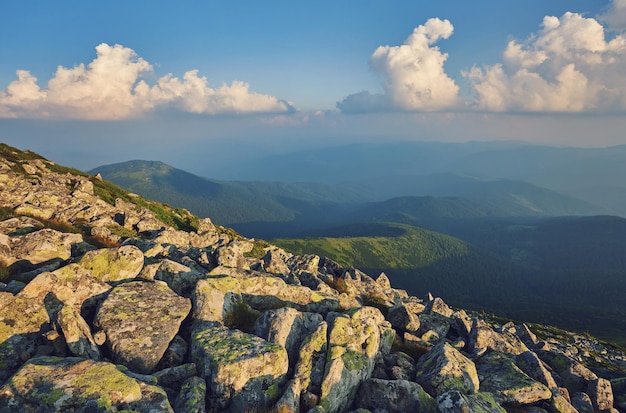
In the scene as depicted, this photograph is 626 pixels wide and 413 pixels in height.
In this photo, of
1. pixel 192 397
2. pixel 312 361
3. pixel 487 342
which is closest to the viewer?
pixel 192 397

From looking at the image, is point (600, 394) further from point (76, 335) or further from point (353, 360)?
point (76, 335)

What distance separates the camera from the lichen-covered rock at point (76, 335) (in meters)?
15.2

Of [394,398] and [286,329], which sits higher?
[286,329]

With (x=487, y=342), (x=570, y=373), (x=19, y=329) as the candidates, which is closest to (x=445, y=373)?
(x=487, y=342)

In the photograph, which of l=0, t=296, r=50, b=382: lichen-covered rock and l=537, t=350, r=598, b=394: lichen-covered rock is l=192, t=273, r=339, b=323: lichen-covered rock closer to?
l=0, t=296, r=50, b=382: lichen-covered rock

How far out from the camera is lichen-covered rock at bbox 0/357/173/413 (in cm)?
1199

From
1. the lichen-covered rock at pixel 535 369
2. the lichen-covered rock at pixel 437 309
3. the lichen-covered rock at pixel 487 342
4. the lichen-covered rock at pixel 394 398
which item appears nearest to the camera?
the lichen-covered rock at pixel 394 398

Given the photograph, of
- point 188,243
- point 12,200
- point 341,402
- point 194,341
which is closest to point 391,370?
point 341,402

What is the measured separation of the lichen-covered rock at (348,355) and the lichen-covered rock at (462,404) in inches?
162

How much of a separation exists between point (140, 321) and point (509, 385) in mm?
22774

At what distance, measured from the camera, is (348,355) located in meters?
18.2

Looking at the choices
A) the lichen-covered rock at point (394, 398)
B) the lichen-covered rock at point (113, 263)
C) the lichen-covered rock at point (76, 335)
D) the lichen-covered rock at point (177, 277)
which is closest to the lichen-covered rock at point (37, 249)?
the lichen-covered rock at point (113, 263)

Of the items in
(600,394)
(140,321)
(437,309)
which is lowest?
(437,309)

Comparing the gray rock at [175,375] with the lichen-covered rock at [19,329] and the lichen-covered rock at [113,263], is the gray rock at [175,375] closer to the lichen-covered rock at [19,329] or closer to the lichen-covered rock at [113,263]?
the lichen-covered rock at [19,329]
